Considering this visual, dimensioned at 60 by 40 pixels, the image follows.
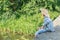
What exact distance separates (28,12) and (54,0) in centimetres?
124

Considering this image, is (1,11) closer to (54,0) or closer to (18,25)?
(18,25)

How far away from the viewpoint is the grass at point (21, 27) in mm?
10133

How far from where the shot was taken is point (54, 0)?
11.7 metres

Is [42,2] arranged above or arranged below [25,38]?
above

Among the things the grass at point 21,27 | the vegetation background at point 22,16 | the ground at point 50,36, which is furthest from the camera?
the vegetation background at point 22,16

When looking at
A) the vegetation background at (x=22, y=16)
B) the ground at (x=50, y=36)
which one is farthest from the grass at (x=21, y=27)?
the ground at (x=50, y=36)

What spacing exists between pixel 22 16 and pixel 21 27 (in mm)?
857

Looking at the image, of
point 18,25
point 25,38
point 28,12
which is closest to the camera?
point 25,38

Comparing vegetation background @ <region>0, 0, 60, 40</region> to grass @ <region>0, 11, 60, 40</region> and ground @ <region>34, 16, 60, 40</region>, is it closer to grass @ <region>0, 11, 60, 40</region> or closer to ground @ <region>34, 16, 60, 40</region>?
grass @ <region>0, 11, 60, 40</region>

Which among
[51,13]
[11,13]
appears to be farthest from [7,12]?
[51,13]

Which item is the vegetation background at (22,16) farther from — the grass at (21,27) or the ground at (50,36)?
the ground at (50,36)

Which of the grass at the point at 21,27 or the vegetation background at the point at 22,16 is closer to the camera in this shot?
the grass at the point at 21,27

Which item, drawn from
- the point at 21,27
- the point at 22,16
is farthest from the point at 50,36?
the point at 22,16

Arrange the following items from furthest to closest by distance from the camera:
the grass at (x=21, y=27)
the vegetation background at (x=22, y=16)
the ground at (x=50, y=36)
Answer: the vegetation background at (x=22, y=16) < the grass at (x=21, y=27) < the ground at (x=50, y=36)
